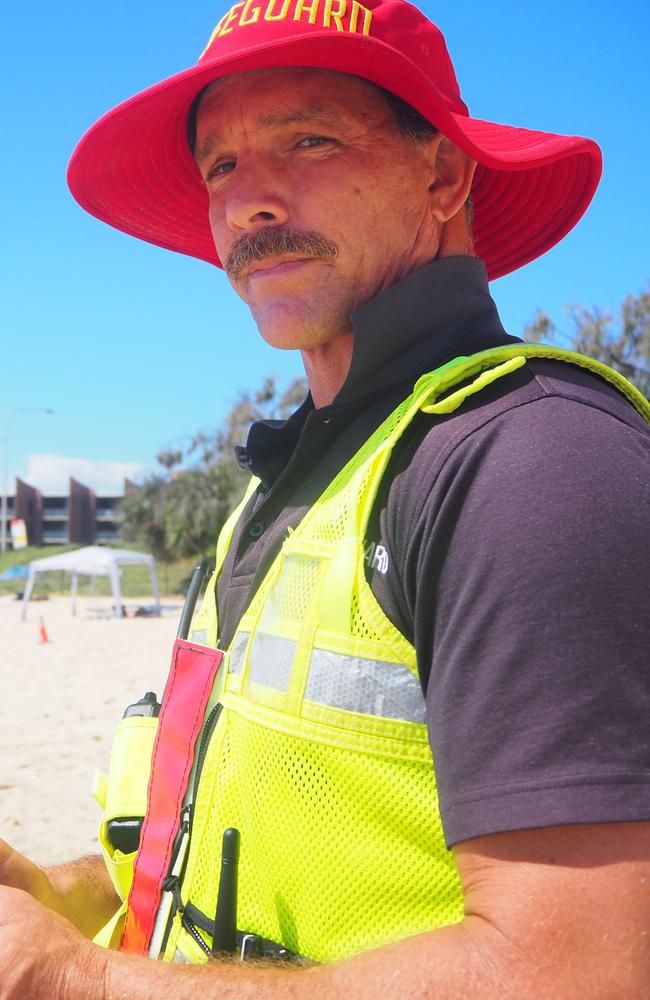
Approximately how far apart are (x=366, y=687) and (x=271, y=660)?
0.22 m

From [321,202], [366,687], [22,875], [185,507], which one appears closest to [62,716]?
[22,875]

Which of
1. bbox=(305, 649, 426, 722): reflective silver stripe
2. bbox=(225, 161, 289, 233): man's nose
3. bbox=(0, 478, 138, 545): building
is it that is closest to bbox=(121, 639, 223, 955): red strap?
bbox=(305, 649, 426, 722): reflective silver stripe

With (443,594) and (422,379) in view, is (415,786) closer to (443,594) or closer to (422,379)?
(443,594)

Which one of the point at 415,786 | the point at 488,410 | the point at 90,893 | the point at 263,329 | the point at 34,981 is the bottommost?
the point at 90,893

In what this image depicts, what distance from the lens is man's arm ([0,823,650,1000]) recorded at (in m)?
0.98

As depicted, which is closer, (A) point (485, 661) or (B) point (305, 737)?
(A) point (485, 661)

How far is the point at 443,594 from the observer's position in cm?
113

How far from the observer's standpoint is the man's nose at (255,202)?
1.90 metres

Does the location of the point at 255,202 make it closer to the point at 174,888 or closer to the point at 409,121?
the point at 409,121

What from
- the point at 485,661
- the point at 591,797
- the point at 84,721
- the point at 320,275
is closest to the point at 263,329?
the point at 320,275

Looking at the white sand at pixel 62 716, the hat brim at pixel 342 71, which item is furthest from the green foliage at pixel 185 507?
the hat brim at pixel 342 71

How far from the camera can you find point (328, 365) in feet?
6.47

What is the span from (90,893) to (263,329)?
1283 millimetres

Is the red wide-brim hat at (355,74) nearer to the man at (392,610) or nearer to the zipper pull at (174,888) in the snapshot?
the man at (392,610)
